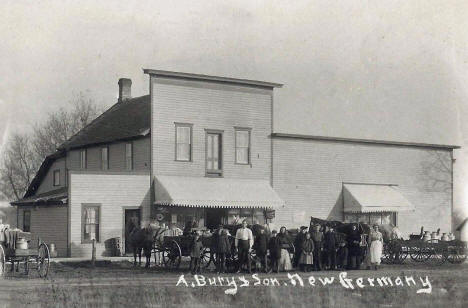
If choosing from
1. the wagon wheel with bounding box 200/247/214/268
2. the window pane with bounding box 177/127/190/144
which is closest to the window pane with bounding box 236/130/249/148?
the window pane with bounding box 177/127/190/144

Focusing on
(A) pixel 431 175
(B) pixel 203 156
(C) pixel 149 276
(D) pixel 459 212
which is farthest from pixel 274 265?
(D) pixel 459 212

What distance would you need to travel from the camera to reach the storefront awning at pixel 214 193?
3912 cm

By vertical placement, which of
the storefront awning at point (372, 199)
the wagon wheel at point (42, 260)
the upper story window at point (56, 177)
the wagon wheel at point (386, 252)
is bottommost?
the wagon wheel at point (386, 252)

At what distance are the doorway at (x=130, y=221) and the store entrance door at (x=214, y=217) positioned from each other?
3.89 metres

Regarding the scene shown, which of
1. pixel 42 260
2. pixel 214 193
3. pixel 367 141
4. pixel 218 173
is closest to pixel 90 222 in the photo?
pixel 214 193

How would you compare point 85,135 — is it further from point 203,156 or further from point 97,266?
point 97,266

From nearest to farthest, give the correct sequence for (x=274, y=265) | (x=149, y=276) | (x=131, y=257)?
(x=149, y=276)
(x=274, y=265)
(x=131, y=257)

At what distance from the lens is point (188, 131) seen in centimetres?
4072

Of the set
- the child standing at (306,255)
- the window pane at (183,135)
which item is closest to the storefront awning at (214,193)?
the window pane at (183,135)

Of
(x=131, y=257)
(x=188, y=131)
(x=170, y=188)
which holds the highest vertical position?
(x=188, y=131)

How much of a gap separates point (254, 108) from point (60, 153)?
A: 13891mm

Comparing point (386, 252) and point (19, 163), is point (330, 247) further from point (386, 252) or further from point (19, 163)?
point (19, 163)

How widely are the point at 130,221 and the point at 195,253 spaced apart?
35.0 feet

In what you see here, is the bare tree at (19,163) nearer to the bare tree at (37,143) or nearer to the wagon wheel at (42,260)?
the bare tree at (37,143)
